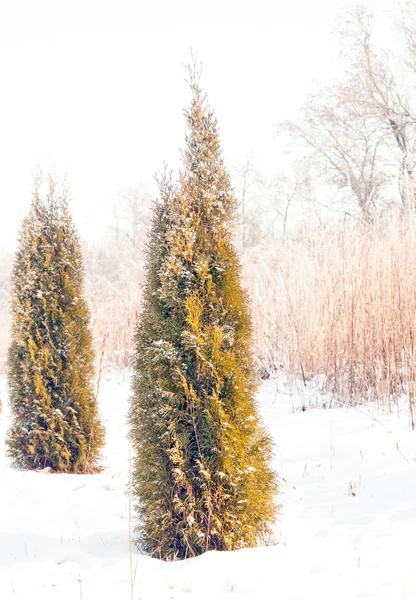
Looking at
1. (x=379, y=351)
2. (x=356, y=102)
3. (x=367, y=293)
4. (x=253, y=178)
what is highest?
(x=253, y=178)

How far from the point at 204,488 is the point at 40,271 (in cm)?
313

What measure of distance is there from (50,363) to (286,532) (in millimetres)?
2795

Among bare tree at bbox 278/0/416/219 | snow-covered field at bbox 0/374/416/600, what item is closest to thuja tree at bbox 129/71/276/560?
snow-covered field at bbox 0/374/416/600

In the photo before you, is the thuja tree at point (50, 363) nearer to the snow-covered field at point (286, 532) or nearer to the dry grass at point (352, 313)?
the snow-covered field at point (286, 532)

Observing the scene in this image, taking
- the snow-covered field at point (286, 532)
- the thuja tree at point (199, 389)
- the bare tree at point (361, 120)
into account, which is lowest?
the snow-covered field at point (286, 532)

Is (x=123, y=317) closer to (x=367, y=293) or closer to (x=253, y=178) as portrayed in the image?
(x=367, y=293)

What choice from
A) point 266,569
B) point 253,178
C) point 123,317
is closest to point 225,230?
point 266,569

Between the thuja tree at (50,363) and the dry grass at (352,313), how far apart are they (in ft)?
9.55

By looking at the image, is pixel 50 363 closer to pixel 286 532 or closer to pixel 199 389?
pixel 199 389

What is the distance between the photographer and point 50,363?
16.5ft

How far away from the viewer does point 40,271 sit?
5.16 meters

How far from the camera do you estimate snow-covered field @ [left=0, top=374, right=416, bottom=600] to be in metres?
2.42

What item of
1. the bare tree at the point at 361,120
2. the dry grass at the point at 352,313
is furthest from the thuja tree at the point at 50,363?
the bare tree at the point at 361,120

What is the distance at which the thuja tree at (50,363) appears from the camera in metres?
5.04
